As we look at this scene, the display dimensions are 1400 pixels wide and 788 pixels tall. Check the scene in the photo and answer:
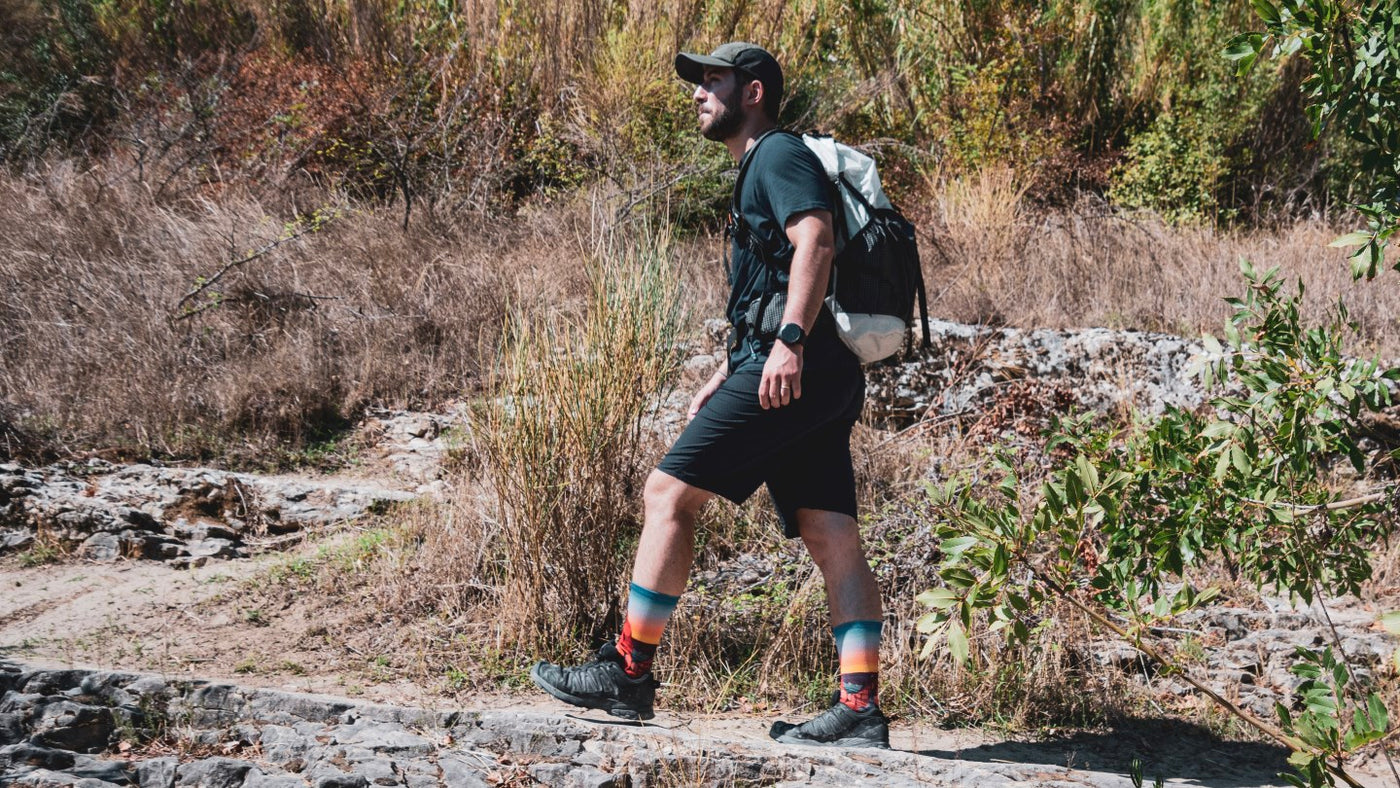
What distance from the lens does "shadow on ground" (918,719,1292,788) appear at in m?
3.34

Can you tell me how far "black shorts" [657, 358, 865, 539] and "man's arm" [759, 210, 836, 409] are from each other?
0.10 m

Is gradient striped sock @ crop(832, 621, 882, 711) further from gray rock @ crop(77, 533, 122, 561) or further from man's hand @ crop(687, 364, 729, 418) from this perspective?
gray rock @ crop(77, 533, 122, 561)

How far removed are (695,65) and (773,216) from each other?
1.73 ft

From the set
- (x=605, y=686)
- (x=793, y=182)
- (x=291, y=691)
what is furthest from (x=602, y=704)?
(x=793, y=182)

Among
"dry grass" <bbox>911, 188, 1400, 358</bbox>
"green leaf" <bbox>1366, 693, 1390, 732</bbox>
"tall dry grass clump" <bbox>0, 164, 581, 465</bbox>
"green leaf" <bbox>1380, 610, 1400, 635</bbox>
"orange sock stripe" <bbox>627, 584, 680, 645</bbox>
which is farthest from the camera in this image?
"dry grass" <bbox>911, 188, 1400, 358</bbox>

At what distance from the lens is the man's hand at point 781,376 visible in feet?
9.47

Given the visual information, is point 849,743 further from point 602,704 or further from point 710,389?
point 710,389

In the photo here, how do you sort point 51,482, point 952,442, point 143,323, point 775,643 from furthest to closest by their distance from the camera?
point 143,323 < point 952,442 < point 51,482 < point 775,643

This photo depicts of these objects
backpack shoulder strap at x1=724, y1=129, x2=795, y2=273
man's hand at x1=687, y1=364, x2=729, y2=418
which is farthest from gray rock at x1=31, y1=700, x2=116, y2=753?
backpack shoulder strap at x1=724, y1=129, x2=795, y2=273

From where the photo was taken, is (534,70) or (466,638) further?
(534,70)

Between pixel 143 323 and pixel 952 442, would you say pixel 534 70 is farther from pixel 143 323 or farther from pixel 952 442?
pixel 952 442

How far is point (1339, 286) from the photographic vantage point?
655cm

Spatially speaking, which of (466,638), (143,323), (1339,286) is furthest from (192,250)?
(1339,286)

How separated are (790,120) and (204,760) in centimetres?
750
